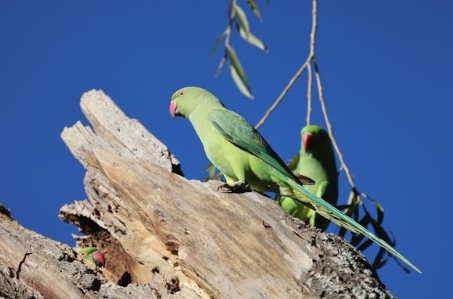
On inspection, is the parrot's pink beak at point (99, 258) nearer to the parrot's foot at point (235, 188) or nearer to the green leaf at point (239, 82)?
the parrot's foot at point (235, 188)

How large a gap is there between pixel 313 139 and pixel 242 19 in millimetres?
1032

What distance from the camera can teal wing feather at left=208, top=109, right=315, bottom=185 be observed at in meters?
2.97

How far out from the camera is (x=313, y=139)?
4395 mm

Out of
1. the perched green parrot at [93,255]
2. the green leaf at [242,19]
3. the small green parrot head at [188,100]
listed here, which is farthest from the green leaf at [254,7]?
the perched green parrot at [93,255]

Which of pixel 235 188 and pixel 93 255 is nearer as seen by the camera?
pixel 235 188

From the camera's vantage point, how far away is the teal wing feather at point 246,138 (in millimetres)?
2969

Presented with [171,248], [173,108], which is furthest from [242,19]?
[171,248]

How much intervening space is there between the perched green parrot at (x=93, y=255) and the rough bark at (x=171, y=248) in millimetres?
35

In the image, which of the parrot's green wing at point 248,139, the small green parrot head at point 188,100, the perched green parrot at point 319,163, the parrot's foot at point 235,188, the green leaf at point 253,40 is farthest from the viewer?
the green leaf at point 253,40

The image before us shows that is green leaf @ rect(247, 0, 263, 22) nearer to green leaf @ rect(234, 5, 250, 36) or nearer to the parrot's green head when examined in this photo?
green leaf @ rect(234, 5, 250, 36)

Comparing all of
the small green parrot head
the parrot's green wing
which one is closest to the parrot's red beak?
the small green parrot head

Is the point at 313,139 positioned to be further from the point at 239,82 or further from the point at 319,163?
the point at 239,82

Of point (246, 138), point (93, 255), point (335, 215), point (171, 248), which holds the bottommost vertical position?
point (93, 255)

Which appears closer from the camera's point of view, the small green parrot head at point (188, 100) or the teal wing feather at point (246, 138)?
the teal wing feather at point (246, 138)
